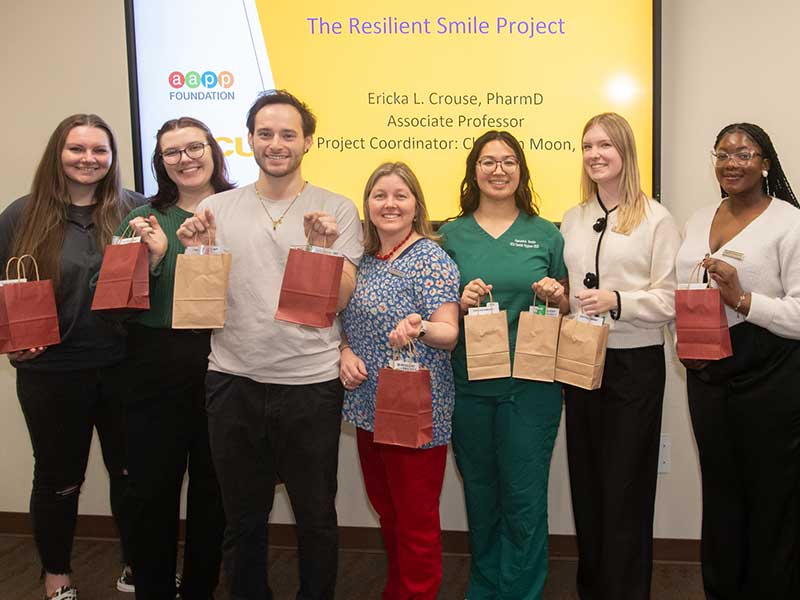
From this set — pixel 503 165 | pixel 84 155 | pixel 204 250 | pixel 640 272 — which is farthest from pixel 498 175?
pixel 84 155

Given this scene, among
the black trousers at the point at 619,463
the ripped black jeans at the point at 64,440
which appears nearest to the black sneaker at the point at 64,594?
the ripped black jeans at the point at 64,440

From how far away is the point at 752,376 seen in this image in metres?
2.10

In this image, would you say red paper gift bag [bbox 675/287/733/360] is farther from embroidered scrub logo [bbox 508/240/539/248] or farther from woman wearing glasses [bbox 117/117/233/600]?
woman wearing glasses [bbox 117/117/233/600]

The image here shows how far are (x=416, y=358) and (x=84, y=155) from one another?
1.37m

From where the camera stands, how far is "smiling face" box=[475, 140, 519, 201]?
7.36ft

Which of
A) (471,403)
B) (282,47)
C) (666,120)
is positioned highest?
(282,47)

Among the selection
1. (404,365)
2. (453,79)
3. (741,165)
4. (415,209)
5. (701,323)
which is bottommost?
(404,365)

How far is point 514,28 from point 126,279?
187 cm

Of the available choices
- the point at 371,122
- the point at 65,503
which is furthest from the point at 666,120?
the point at 65,503

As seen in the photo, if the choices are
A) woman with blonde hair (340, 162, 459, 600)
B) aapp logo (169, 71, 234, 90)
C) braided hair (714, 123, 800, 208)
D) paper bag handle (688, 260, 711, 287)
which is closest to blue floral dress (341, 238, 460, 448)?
woman with blonde hair (340, 162, 459, 600)

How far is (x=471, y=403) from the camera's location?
2.27 m

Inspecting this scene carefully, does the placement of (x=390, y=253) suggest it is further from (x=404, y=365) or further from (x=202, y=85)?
(x=202, y=85)

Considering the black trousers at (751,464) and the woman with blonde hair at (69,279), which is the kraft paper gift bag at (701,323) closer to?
the black trousers at (751,464)

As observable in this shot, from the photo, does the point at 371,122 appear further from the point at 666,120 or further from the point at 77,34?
the point at 77,34
